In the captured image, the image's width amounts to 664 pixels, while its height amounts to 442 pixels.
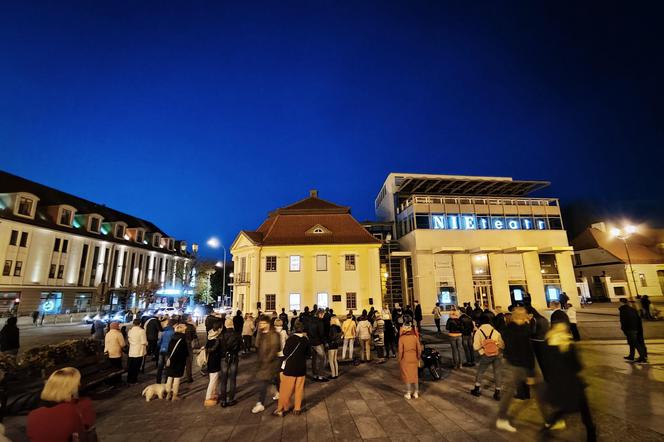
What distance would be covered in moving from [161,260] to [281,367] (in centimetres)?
5889

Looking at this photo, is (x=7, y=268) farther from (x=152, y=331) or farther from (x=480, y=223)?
(x=480, y=223)

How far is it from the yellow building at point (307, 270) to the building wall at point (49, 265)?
12247 millimetres

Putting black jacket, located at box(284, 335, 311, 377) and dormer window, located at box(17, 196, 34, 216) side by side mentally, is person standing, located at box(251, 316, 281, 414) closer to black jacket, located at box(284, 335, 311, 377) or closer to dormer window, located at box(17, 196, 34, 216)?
black jacket, located at box(284, 335, 311, 377)

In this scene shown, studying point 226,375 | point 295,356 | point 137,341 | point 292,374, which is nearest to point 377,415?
point 292,374

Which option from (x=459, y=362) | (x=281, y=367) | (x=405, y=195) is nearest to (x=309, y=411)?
(x=281, y=367)

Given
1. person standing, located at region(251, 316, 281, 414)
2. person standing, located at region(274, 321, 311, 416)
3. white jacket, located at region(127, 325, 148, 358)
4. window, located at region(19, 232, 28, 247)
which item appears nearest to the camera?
person standing, located at region(274, 321, 311, 416)

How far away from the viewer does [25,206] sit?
114ft

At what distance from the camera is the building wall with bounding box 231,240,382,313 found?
97.8 feet

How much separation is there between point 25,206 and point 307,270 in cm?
3285

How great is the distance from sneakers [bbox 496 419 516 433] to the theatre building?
27101 millimetres

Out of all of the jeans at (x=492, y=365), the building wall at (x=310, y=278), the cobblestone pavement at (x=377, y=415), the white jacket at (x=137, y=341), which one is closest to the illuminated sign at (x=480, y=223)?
the building wall at (x=310, y=278)

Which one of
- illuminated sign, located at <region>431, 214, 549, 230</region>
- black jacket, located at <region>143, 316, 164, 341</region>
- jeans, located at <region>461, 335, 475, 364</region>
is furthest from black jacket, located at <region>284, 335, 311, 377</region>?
illuminated sign, located at <region>431, 214, 549, 230</region>

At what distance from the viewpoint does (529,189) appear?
136 ft

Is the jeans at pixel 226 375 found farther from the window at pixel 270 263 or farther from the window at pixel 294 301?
the window at pixel 270 263
